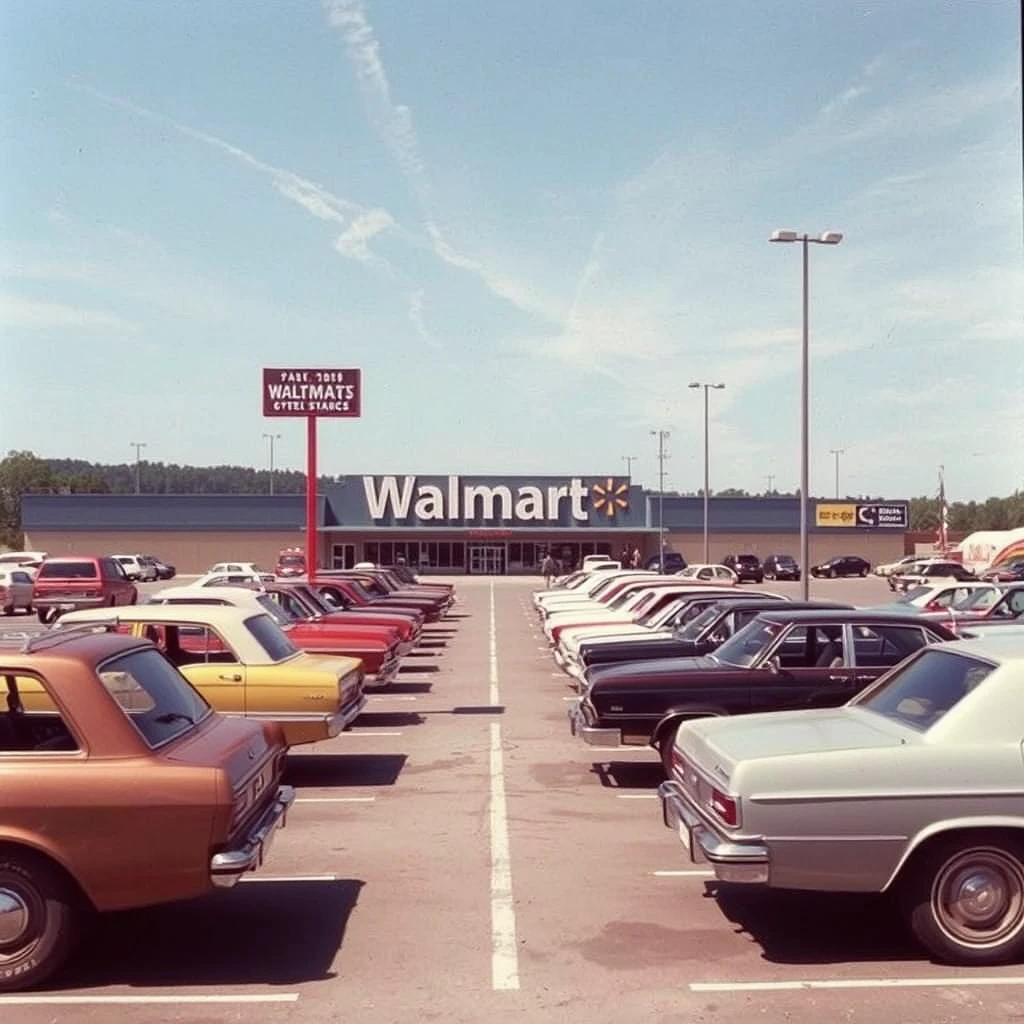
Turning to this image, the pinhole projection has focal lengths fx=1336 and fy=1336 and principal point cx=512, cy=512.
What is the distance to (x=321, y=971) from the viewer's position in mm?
6711

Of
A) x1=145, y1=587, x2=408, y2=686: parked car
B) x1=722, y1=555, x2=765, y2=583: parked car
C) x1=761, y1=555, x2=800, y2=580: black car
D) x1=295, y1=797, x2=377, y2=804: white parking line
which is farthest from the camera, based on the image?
x1=761, y1=555, x2=800, y2=580: black car

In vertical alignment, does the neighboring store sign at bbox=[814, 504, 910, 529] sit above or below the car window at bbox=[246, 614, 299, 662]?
above

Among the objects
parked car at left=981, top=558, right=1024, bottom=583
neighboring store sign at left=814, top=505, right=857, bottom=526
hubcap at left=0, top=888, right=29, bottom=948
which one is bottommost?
parked car at left=981, top=558, right=1024, bottom=583

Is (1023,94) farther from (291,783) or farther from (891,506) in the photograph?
(891,506)

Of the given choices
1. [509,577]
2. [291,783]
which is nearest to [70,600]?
[291,783]

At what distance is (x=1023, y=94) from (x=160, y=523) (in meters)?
75.4

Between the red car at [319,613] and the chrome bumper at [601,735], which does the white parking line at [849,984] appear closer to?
the chrome bumper at [601,735]

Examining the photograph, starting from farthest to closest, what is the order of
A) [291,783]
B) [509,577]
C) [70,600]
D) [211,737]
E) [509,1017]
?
[509,577]
[70,600]
[291,783]
[211,737]
[509,1017]

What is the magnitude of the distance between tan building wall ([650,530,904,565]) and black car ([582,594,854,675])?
67410 mm

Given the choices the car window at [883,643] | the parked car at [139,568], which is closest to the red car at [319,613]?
the car window at [883,643]

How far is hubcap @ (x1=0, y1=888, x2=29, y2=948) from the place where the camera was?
20.9ft

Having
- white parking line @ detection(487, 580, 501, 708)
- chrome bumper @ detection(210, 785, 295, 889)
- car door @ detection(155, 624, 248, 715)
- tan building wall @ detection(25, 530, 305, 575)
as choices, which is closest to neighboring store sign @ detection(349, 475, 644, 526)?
tan building wall @ detection(25, 530, 305, 575)

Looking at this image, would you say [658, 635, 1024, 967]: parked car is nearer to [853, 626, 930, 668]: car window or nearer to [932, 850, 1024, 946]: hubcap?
[932, 850, 1024, 946]: hubcap

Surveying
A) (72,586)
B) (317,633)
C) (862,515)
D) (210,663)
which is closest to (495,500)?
(862,515)
